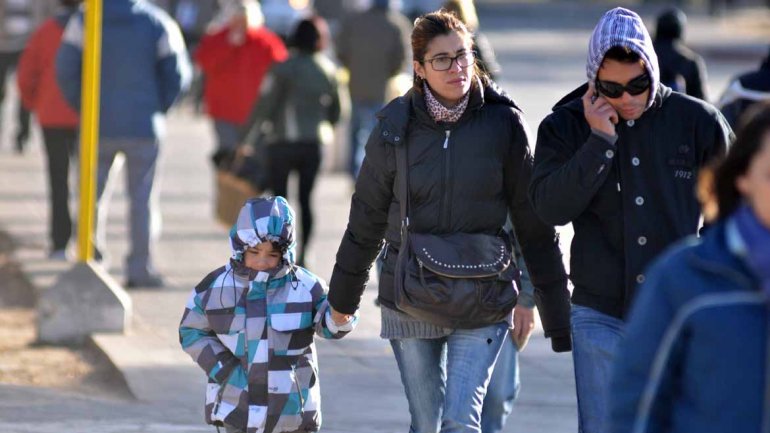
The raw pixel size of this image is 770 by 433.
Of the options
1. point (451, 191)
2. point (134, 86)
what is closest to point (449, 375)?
point (451, 191)

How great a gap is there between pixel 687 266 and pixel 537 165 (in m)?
1.89

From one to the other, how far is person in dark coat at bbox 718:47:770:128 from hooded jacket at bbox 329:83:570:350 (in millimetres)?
3609

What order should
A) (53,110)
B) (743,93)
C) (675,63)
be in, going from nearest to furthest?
(743,93), (675,63), (53,110)

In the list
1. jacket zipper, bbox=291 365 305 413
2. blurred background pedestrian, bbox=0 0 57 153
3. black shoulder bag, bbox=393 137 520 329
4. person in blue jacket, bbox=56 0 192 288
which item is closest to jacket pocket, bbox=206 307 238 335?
jacket zipper, bbox=291 365 305 413

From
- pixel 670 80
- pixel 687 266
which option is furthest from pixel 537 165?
pixel 670 80

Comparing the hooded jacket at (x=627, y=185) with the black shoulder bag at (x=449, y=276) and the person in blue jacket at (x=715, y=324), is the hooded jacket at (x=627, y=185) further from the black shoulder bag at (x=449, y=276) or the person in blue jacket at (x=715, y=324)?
the person in blue jacket at (x=715, y=324)

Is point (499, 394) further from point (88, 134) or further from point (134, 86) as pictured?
point (134, 86)

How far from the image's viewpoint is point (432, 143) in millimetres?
5395

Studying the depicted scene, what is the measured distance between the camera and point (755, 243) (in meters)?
3.23

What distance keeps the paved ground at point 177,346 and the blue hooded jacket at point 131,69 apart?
1.09 metres

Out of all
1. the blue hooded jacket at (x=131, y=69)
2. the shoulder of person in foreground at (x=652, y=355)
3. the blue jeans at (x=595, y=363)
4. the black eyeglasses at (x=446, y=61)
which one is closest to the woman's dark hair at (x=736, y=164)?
the shoulder of person in foreground at (x=652, y=355)

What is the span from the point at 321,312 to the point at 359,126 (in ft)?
31.7

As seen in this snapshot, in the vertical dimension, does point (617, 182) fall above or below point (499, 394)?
above

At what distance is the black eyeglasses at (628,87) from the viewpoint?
198 inches
